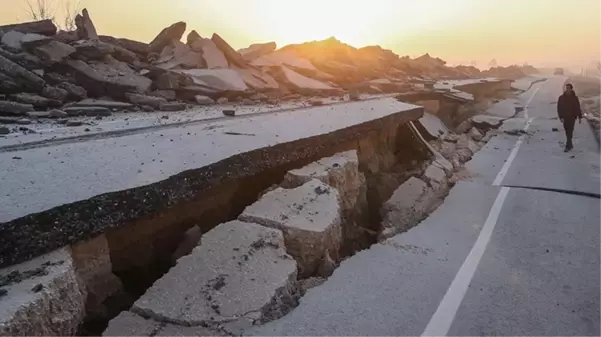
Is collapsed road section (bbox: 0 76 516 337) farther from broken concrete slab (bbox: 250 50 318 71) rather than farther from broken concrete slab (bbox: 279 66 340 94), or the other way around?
broken concrete slab (bbox: 250 50 318 71)

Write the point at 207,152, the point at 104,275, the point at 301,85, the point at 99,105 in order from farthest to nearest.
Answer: the point at 301,85, the point at 99,105, the point at 207,152, the point at 104,275

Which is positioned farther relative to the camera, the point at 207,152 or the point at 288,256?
the point at 207,152

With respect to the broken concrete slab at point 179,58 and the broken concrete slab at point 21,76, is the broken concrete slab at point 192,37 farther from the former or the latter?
the broken concrete slab at point 21,76

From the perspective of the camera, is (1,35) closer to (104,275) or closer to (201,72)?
(201,72)

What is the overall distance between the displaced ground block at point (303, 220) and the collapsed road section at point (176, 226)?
0.4 inches

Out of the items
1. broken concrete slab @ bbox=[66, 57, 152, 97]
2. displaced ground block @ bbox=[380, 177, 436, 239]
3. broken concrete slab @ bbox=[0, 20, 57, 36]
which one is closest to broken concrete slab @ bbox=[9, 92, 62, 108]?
broken concrete slab @ bbox=[66, 57, 152, 97]

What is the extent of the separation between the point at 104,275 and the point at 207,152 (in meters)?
1.64

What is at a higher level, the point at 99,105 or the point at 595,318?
the point at 99,105

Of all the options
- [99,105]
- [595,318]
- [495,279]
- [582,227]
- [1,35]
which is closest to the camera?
[595,318]

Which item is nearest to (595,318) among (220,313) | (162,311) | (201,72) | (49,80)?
(220,313)

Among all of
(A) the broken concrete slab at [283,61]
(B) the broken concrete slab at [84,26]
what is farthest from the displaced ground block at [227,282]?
(A) the broken concrete slab at [283,61]

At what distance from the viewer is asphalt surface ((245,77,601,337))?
10.00 feet

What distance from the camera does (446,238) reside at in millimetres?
4762

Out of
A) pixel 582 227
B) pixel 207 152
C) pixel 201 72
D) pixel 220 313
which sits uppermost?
pixel 201 72
